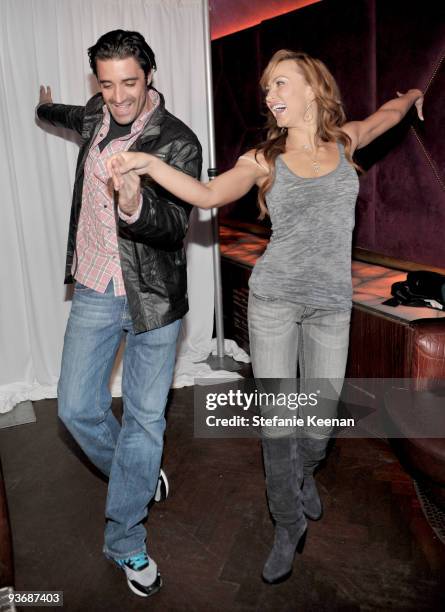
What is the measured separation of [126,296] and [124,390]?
0.39 meters

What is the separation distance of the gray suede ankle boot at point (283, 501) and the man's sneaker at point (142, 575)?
1.34 feet

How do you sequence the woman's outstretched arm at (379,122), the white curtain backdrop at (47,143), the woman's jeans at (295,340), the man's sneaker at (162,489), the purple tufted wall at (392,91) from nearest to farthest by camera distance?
1. the woman's jeans at (295,340)
2. the woman's outstretched arm at (379,122)
3. the man's sneaker at (162,489)
4. the purple tufted wall at (392,91)
5. the white curtain backdrop at (47,143)

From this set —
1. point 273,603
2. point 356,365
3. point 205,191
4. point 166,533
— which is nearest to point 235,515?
point 166,533

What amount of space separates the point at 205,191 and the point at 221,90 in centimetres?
376

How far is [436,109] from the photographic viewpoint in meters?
3.24

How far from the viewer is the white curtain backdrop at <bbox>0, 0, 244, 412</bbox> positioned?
11.8 ft

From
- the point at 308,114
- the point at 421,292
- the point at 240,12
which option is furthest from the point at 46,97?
the point at 240,12

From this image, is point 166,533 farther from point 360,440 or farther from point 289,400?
point 360,440

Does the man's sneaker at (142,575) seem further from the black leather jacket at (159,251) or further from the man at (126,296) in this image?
the black leather jacket at (159,251)

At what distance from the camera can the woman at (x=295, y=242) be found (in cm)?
218

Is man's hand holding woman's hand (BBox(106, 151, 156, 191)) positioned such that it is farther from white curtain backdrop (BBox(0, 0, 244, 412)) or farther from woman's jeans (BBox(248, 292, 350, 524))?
white curtain backdrop (BBox(0, 0, 244, 412))

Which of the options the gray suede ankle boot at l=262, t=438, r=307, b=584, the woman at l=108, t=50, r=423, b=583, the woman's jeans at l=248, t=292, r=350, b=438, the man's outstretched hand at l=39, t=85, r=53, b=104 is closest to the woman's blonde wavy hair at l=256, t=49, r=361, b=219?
the woman at l=108, t=50, r=423, b=583

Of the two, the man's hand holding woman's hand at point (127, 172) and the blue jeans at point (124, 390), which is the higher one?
the man's hand holding woman's hand at point (127, 172)

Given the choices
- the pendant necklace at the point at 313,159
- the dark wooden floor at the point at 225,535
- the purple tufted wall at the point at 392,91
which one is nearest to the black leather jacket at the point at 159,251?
the pendant necklace at the point at 313,159
